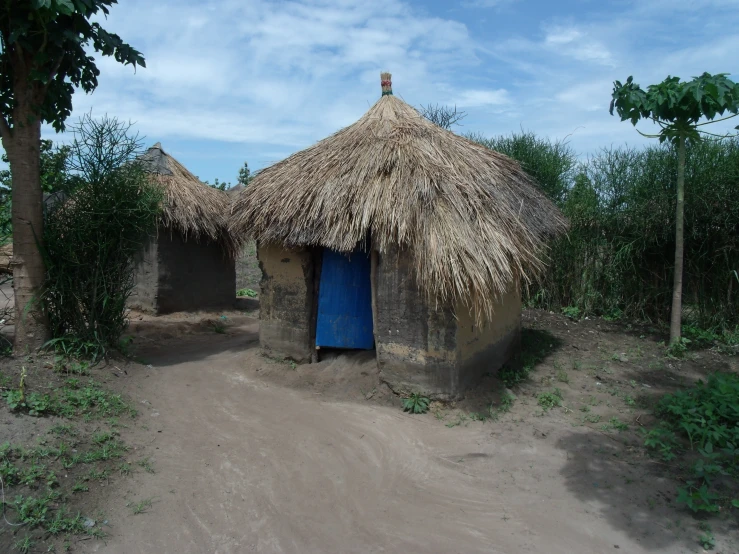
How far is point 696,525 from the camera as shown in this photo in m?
3.57

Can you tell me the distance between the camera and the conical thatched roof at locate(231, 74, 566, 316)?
16.9ft

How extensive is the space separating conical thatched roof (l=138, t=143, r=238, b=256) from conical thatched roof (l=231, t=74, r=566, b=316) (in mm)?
3090

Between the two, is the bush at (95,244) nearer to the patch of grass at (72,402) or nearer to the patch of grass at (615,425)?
the patch of grass at (72,402)

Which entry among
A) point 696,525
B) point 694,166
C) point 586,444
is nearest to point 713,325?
point 694,166

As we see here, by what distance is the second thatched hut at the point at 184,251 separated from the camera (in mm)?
9469

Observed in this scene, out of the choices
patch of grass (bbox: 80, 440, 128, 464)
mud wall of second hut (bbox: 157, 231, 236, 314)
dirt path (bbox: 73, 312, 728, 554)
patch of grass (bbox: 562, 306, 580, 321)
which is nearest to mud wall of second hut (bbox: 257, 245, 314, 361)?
dirt path (bbox: 73, 312, 728, 554)

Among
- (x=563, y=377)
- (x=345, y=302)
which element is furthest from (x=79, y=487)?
(x=563, y=377)

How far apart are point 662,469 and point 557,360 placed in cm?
271

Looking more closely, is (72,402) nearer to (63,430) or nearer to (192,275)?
(63,430)

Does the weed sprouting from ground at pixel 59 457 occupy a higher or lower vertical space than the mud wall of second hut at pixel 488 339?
lower

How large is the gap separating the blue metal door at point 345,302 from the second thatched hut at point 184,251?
3.89 meters

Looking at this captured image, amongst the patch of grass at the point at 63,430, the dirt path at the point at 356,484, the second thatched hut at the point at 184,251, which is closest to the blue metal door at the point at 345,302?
the dirt path at the point at 356,484

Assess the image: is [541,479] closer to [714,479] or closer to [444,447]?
[444,447]

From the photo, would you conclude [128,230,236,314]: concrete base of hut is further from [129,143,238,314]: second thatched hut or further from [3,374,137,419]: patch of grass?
[3,374,137,419]: patch of grass
